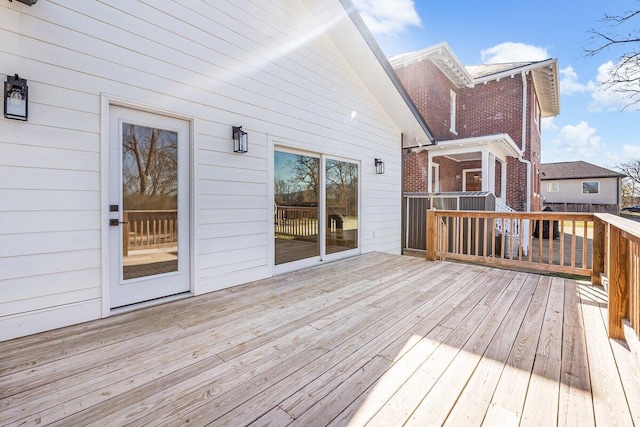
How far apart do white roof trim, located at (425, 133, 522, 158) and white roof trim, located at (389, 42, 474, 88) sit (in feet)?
9.29

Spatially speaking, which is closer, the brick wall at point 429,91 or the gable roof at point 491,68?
the brick wall at point 429,91

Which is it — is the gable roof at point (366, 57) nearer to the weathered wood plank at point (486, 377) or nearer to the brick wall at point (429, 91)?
the brick wall at point (429, 91)

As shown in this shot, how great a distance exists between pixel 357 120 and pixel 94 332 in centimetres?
509

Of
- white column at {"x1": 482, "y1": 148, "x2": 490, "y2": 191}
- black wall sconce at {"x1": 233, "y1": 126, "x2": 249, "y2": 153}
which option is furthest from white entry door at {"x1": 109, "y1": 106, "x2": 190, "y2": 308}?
white column at {"x1": 482, "y1": 148, "x2": 490, "y2": 191}

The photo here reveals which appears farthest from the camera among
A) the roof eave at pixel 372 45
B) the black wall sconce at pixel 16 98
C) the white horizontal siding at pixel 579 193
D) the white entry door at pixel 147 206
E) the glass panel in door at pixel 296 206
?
the white horizontal siding at pixel 579 193

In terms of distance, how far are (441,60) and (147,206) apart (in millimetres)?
9912

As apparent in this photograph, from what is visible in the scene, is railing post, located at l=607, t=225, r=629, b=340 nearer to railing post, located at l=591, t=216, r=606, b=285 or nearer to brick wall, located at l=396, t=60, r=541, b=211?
railing post, located at l=591, t=216, r=606, b=285

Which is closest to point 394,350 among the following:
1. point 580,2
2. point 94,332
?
point 94,332

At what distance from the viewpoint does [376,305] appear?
312cm

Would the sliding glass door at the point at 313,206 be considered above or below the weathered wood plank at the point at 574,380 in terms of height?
above

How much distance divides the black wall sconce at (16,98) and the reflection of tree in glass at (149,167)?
2.34 feet

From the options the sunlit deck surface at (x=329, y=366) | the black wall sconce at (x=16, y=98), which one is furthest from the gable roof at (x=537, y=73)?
the black wall sconce at (x=16, y=98)

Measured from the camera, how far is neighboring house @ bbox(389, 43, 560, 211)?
30.0ft

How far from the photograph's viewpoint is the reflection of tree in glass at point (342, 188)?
5.31 meters
